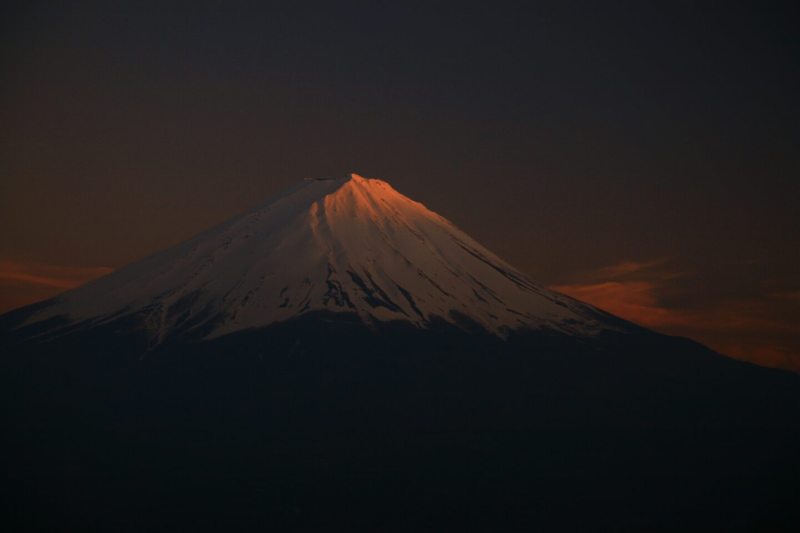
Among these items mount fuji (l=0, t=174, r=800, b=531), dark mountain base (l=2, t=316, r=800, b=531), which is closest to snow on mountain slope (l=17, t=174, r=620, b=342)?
mount fuji (l=0, t=174, r=800, b=531)

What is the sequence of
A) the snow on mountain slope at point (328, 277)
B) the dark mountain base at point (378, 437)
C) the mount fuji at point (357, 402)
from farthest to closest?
the snow on mountain slope at point (328, 277), the mount fuji at point (357, 402), the dark mountain base at point (378, 437)

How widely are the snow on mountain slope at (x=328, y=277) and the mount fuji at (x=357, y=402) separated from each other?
0.24m

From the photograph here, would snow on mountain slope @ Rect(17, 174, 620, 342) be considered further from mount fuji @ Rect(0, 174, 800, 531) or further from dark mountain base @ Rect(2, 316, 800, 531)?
dark mountain base @ Rect(2, 316, 800, 531)

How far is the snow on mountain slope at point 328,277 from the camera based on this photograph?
12450 cm

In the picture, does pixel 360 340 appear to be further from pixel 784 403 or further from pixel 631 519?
pixel 784 403

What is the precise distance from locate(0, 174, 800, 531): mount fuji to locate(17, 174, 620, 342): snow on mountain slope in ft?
0.78

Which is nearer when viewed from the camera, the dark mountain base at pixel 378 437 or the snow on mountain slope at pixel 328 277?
the dark mountain base at pixel 378 437

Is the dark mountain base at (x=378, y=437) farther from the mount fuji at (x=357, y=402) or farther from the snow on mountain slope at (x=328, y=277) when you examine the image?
the snow on mountain slope at (x=328, y=277)

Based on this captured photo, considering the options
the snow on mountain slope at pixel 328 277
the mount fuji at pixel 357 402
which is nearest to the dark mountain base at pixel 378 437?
the mount fuji at pixel 357 402

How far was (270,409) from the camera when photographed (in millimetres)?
119875

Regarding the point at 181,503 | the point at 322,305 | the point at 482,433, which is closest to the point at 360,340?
the point at 322,305

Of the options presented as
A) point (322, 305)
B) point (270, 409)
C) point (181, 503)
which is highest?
point (322, 305)

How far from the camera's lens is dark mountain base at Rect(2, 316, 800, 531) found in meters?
110

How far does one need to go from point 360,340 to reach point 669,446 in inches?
1083
